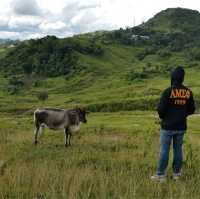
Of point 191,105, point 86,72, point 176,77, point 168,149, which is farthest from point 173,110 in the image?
point 86,72

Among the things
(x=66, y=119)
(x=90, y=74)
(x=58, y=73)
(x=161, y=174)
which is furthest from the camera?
(x=58, y=73)

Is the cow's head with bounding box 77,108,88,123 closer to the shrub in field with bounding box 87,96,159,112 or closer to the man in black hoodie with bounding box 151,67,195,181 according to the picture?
the man in black hoodie with bounding box 151,67,195,181

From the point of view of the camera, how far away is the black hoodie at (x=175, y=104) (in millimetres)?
11405

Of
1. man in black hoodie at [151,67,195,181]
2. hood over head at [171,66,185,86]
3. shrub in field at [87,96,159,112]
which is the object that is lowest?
shrub in field at [87,96,159,112]

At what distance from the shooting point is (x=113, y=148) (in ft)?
61.7

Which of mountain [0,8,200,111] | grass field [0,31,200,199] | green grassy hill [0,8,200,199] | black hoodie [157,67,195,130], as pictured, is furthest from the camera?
mountain [0,8,200,111]

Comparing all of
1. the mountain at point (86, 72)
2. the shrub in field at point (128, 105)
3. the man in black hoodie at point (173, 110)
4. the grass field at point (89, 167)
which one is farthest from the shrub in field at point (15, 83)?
the man in black hoodie at point (173, 110)

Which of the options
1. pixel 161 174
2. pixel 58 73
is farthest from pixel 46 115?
pixel 58 73

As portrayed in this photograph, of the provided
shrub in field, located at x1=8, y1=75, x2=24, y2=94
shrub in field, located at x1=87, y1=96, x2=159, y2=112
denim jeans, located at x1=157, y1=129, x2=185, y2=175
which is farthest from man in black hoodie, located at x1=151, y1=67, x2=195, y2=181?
shrub in field, located at x1=8, y1=75, x2=24, y2=94

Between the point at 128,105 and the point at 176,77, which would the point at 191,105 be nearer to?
the point at 176,77

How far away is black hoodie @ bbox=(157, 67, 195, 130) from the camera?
37.4 feet

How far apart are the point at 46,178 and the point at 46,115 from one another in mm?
13056

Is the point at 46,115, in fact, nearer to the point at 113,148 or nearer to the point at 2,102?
the point at 113,148

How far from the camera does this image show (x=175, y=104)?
1150 cm
